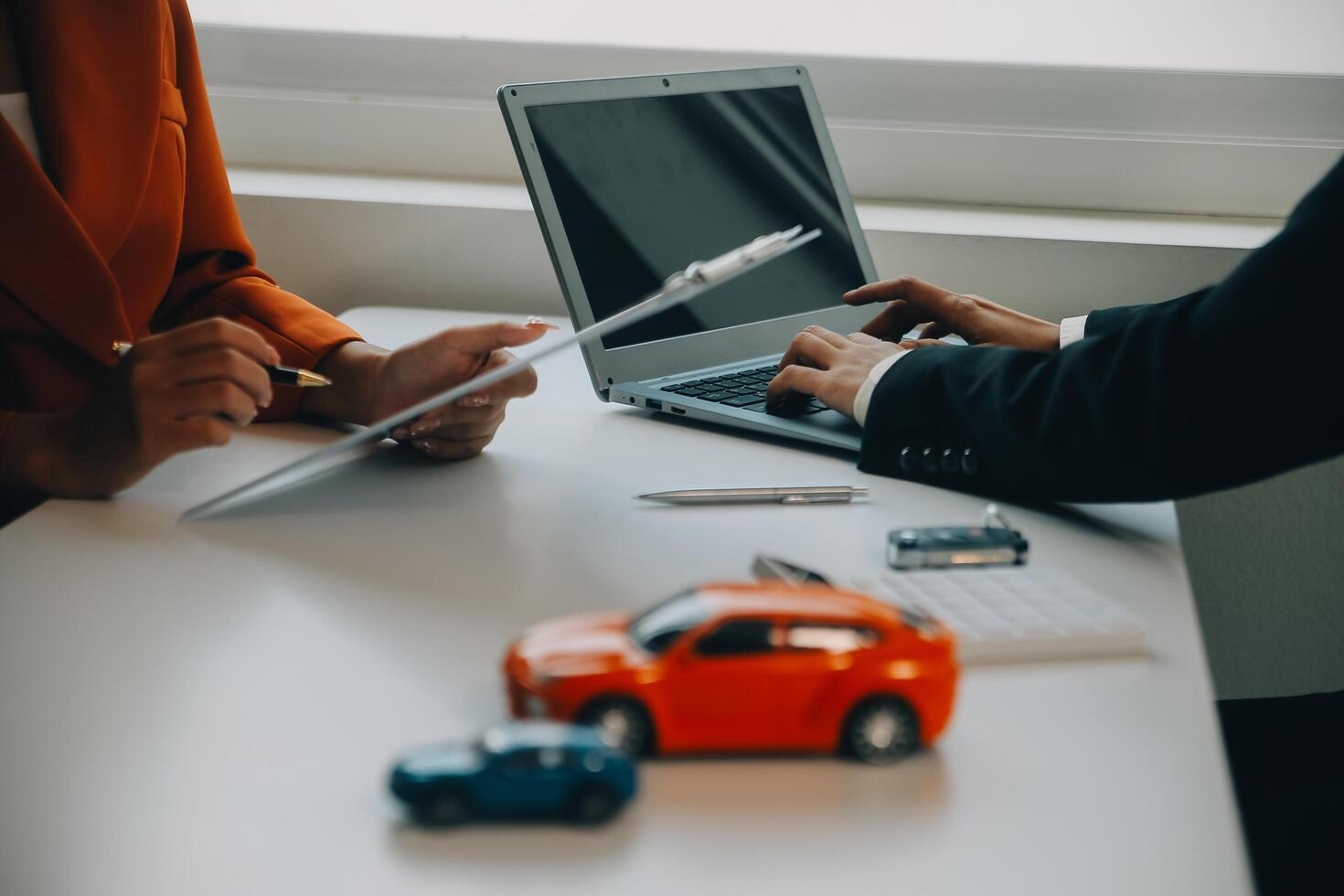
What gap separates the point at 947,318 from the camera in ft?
3.46

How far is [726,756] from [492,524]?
1.01 feet

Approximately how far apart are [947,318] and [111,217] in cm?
69

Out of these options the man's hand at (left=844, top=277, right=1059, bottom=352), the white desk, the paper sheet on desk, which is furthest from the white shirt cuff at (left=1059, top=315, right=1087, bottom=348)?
the paper sheet on desk

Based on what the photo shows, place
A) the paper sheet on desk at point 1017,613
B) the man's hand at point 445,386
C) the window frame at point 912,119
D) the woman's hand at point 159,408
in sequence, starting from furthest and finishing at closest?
the window frame at point 912,119, the man's hand at point 445,386, the woman's hand at point 159,408, the paper sheet on desk at point 1017,613

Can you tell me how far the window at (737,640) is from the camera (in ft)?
1.41

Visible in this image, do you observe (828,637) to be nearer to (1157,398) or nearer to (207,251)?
(1157,398)

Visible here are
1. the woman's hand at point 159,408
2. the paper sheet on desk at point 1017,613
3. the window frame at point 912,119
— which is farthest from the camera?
the window frame at point 912,119

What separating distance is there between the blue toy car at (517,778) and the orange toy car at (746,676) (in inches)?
0.9

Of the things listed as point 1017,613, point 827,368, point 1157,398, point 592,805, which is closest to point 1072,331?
point 827,368

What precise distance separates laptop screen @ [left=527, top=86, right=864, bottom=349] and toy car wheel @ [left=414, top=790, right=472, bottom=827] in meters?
0.64

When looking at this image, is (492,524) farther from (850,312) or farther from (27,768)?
(850,312)

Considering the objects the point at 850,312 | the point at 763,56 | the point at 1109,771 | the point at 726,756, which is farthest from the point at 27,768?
the point at 763,56

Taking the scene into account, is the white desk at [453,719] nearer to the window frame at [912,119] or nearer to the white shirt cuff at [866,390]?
the white shirt cuff at [866,390]

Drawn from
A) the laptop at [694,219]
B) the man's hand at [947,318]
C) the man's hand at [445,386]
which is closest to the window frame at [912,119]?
the laptop at [694,219]
